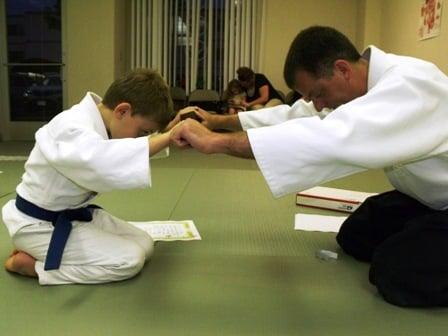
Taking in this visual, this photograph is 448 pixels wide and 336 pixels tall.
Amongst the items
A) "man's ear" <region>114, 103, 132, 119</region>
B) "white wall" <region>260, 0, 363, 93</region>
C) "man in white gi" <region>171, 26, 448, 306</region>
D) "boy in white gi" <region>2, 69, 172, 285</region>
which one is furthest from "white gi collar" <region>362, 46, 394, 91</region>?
"white wall" <region>260, 0, 363, 93</region>

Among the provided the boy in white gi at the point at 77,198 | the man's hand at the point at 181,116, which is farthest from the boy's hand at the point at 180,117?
the boy in white gi at the point at 77,198

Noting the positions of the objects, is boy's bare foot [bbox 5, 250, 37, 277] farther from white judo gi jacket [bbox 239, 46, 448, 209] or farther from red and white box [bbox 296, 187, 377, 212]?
red and white box [bbox 296, 187, 377, 212]

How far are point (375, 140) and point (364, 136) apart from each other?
0.11ft

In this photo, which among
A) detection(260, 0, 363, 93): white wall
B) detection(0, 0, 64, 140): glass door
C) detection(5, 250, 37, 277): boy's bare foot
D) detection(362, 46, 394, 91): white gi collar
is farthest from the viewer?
detection(260, 0, 363, 93): white wall

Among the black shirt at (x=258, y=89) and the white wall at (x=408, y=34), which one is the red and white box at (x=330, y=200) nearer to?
the white wall at (x=408, y=34)

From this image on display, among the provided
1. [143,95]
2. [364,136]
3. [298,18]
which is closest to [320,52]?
[364,136]

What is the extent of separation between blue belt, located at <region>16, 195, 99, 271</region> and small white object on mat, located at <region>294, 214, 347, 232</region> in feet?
3.53

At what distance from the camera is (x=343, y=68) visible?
1.64m

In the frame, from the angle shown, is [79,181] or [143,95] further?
[143,95]

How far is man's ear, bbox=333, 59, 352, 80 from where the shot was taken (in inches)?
63.9

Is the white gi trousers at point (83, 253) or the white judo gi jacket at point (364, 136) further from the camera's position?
the white gi trousers at point (83, 253)

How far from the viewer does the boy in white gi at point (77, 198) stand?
1.56 metres

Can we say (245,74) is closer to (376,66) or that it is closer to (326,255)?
(326,255)

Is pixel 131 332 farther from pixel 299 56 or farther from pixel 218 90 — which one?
pixel 218 90
